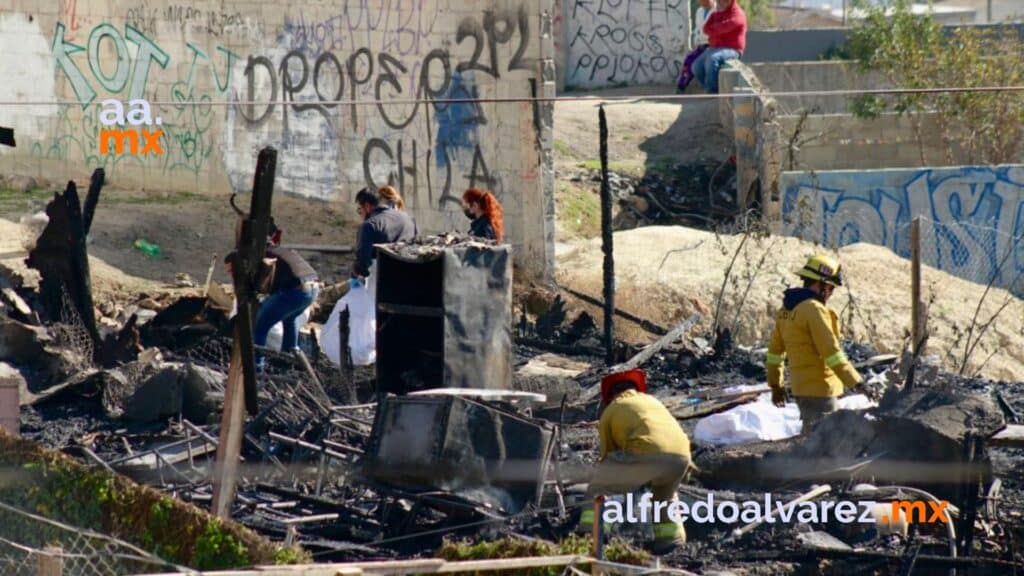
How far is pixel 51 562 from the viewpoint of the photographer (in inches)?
219

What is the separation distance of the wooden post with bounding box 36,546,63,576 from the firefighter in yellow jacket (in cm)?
523

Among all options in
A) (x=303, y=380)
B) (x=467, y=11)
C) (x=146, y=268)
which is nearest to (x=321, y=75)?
(x=467, y=11)

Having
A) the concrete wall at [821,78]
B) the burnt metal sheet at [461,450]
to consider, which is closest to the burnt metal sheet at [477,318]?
the burnt metal sheet at [461,450]

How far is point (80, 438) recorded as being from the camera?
35.0 ft

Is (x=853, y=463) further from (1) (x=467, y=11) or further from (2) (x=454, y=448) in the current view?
(1) (x=467, y=11)

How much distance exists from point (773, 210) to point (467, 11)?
15.3 feet

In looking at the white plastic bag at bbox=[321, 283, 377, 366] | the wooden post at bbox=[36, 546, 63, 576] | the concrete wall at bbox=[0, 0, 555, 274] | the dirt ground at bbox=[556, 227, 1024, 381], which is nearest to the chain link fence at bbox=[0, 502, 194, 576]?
the wooden post at bbox=[36, 546, 63, 576]

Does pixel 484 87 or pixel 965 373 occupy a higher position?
pixel 484 87

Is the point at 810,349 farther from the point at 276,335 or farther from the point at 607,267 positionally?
the point at 276,335

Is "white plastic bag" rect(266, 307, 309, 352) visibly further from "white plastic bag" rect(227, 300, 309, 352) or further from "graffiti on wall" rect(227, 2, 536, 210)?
"graffiti on wall" rect(227, 2, 536, 210)

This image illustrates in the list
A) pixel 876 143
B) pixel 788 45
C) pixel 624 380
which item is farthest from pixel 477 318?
pixel 788 45

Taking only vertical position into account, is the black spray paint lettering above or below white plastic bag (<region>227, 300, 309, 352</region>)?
above

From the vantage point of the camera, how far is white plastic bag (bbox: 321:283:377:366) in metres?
12.3

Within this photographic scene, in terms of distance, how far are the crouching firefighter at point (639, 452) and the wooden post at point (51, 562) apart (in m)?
3.31
